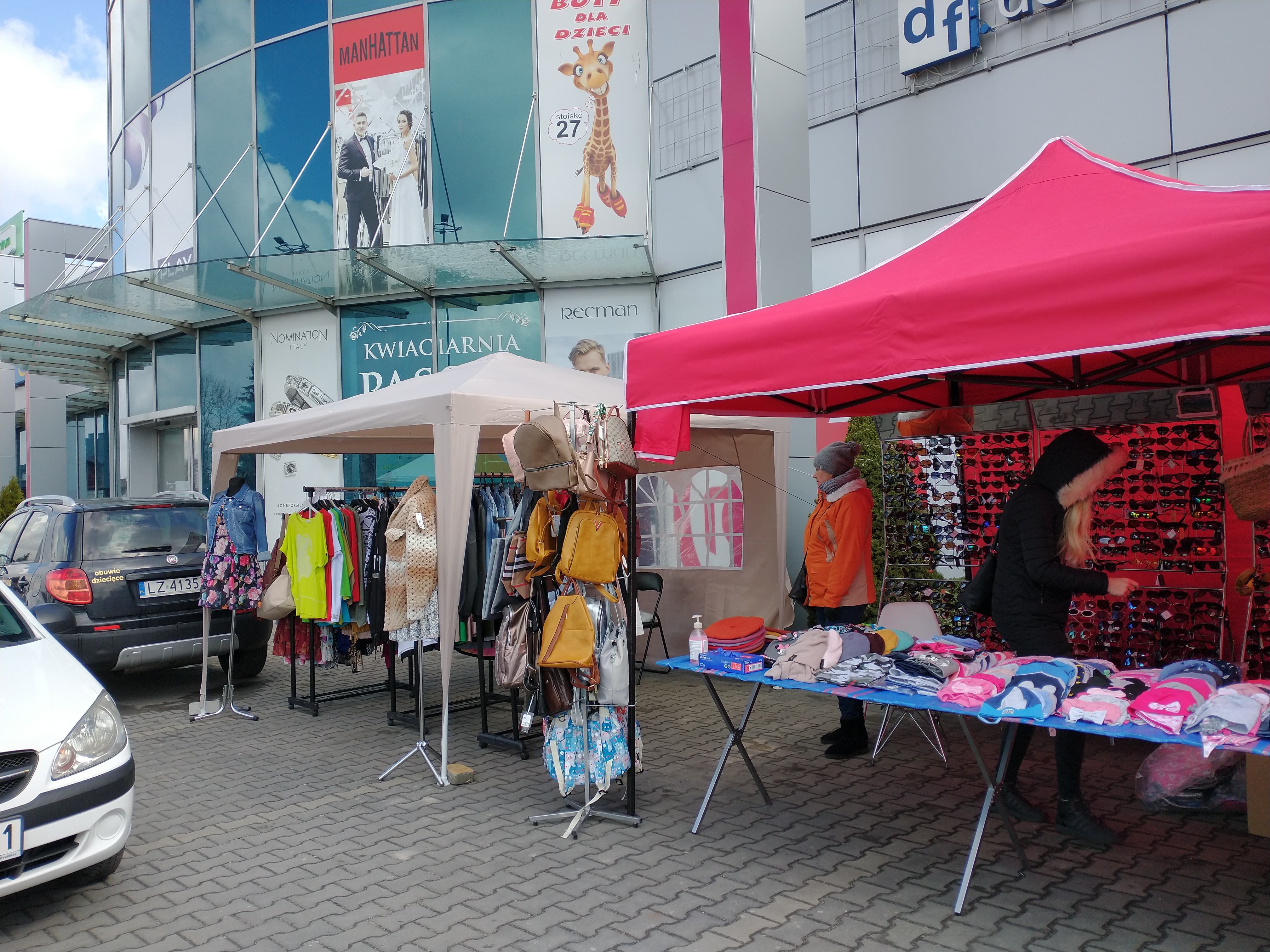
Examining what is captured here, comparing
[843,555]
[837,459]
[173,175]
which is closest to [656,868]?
[843,555]

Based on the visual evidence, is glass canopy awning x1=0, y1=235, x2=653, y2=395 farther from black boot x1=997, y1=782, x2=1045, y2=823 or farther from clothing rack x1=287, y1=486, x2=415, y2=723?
black boot x1=997, y1=782, x2=1045, y2=823

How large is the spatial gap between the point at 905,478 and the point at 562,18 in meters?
7.75

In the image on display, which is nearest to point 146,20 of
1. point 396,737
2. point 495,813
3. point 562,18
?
point 562,18

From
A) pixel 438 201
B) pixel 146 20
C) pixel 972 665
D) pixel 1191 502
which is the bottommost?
pixel 972 665

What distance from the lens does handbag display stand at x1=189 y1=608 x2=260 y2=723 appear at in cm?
688

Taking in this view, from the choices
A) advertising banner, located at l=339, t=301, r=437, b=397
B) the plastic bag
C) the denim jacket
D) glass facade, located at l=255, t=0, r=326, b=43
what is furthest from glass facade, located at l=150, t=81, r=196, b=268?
the plastic bag

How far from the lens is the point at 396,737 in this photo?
622 centimetres

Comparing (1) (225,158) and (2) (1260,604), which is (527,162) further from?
(2) (1260,604)

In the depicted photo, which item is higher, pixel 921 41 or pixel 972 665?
pixel 921 41

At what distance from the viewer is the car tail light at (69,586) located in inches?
257

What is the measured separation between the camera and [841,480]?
5.45 meters

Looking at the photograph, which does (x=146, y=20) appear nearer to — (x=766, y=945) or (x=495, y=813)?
(x=495, y=813)

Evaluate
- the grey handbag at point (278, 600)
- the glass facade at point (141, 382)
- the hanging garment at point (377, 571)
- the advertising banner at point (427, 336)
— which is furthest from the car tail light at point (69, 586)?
the glass facade at point (141, 382)

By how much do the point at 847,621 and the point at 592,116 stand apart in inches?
302
